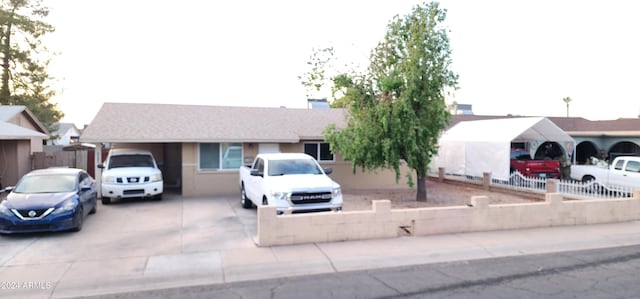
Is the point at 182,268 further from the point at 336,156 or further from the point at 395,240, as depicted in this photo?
the point at 336,156

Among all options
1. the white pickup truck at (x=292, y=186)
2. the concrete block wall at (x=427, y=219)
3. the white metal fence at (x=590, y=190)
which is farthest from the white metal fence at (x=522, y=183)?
the white pickup truck at (x=292, y=186)

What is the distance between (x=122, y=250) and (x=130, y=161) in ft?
23.9

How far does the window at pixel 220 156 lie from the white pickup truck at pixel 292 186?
152 inches

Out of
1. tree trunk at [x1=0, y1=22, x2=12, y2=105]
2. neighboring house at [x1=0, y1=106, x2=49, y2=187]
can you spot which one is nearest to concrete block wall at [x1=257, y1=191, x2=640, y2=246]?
neighboring house at [x1=0, y1=106, x2=49, y2=187]

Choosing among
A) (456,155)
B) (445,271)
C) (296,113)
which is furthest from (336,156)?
(445,271)

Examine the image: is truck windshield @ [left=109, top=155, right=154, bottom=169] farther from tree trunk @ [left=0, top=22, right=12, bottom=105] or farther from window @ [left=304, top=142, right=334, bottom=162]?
tree trunk @ [left=0, top=22, right=12, bottom=105]

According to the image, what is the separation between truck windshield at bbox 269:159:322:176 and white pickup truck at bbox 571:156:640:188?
39.4ft

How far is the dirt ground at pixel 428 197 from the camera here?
47.4 feet

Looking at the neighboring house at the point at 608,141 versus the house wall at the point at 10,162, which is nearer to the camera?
the house wall at the point at 10,162

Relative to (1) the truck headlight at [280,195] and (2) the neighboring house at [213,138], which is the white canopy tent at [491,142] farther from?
(1) the truck headlight at [280,195]

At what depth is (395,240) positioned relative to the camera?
912 centimetres

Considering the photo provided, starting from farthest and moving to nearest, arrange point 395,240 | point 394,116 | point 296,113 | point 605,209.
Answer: point 296,113, point 394,116, point 605,209, point 395,240

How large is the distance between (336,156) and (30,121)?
16755mm

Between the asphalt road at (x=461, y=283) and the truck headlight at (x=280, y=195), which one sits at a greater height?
the truck headlight at (x=280, y=195)
